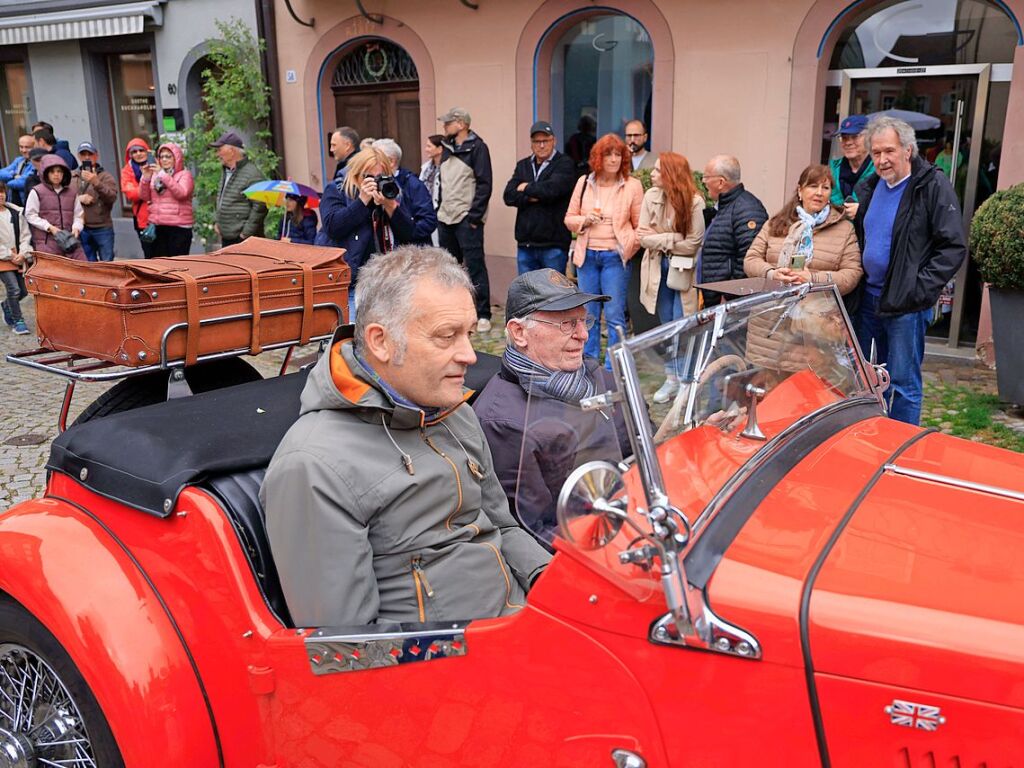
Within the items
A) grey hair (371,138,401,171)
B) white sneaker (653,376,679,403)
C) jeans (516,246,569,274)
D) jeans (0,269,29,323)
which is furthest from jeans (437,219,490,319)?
white sneaker (653,376,679,403)

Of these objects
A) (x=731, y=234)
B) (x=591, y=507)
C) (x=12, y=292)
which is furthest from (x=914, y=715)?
(x=12, y=292)

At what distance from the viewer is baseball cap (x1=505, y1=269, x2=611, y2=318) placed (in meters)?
2.84

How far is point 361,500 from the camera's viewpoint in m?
2.09

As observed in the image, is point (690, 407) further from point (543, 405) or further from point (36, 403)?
point (36, 403)

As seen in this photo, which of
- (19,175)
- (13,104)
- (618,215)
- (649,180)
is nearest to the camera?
(618,215)

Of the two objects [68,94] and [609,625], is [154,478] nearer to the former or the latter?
[609,625]

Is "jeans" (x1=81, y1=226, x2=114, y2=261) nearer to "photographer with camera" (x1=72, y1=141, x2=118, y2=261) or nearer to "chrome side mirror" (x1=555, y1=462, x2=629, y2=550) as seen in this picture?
"photographer with camera" (x1=72, y1=141, x2=118, y2=261)

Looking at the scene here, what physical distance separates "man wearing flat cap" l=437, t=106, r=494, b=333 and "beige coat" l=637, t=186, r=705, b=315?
2.16 metres

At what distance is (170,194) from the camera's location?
9742mm

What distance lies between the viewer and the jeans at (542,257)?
8352mm

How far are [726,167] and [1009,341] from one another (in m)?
2.22

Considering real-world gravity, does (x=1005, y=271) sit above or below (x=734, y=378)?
below

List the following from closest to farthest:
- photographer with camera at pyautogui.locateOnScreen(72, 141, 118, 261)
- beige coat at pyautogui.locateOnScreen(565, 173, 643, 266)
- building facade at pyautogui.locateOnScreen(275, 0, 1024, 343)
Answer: beige coat at pyautogui.locateOnScreen(565, 173, 643, 266)
building facade at pyautogui.locateOnScreen(275, 0, 1024, 343)
photographer with camera at pyautogui.locateOnScreen(72, 141, 118, 261)

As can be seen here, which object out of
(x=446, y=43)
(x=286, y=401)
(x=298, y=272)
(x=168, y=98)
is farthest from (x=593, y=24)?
(x=286, y=401)
